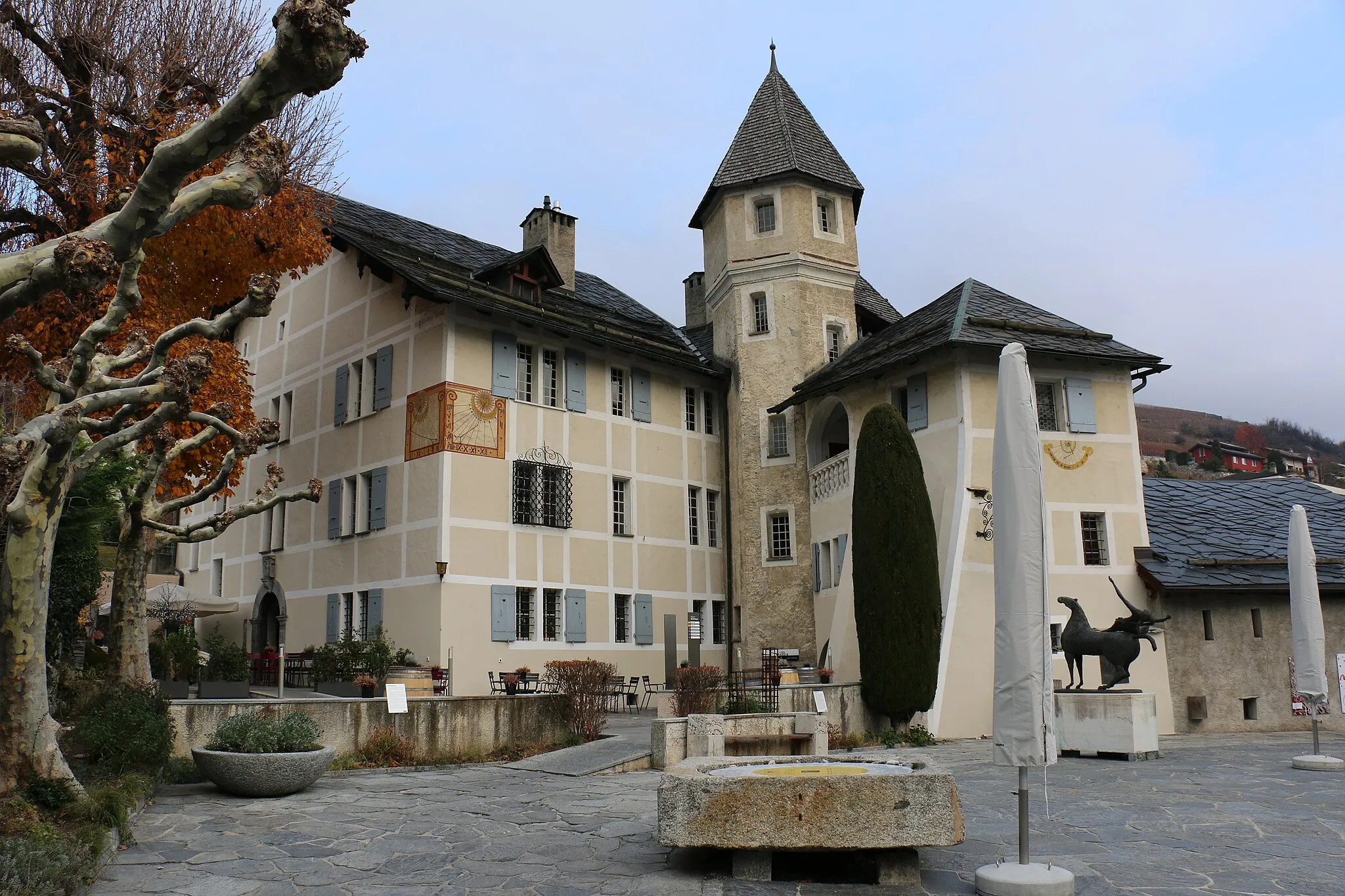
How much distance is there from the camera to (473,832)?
915 cm

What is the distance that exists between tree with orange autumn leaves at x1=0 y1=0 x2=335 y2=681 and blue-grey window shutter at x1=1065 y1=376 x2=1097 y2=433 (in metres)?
15.2

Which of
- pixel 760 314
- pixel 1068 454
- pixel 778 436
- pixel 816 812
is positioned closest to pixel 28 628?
pixel 816 812

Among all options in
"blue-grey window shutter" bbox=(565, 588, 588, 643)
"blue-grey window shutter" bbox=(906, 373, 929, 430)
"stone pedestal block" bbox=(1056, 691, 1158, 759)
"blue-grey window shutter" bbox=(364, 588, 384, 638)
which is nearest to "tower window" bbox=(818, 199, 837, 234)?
"blue-grey window shutter" bbox=(906, 373, 929, 430)

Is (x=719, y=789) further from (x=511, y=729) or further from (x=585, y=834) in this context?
(x=511, y=729)

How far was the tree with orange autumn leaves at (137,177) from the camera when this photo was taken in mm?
14156

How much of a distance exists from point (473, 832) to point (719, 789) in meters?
3.08

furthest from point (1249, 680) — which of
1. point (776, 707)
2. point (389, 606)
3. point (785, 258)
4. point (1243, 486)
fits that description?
point (389, 606)

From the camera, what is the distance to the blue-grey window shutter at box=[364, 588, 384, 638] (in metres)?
23.3

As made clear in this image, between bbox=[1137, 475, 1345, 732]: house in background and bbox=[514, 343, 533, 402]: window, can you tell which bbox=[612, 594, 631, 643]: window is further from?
bbox=[1137, 475, 1345, 732]: house in background

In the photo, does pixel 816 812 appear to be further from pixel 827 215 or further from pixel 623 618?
pixel 827 215

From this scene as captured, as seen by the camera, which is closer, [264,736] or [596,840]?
[596,840]

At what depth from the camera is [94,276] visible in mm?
6453

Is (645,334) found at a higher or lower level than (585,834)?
higher

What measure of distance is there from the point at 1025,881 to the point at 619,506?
66.1ft
